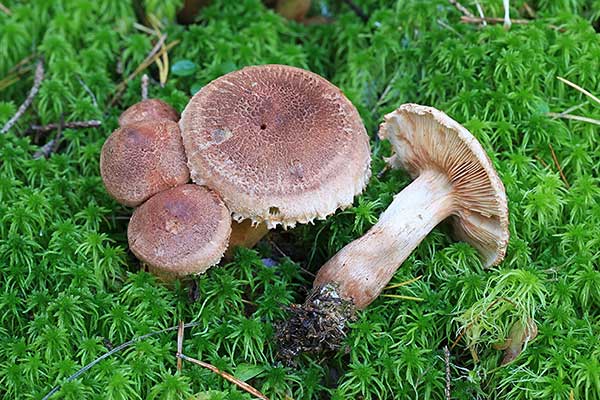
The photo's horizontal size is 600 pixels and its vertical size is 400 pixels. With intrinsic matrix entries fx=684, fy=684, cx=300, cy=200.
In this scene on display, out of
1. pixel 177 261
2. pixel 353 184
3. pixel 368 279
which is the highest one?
→ pixel 353 184

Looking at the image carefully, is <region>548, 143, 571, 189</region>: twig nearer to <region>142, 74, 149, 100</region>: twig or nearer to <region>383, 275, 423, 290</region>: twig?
<region>383, 275, 423, 290</region>: twig

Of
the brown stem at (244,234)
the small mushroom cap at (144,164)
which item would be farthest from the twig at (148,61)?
the brown stem at (244,234)

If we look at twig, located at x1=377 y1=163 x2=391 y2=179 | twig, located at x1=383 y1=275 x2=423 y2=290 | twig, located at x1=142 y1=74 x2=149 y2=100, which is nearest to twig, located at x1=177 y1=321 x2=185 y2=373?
twig, located at x1=383 y1=275 x2=423 y2=290

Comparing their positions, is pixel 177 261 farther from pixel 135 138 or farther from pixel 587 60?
pixel 587 60

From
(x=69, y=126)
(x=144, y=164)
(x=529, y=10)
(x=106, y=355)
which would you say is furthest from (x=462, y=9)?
(x=106, y=355)

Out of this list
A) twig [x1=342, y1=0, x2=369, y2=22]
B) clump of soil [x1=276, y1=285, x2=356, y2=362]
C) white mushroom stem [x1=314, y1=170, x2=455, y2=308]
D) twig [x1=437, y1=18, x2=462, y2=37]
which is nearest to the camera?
clump of soil [x1=276, y1=285, x2=356, y2=362]

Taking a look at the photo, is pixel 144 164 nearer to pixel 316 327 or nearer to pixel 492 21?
pixel 316 327

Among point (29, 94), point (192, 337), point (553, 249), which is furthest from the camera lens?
point (29, 94)

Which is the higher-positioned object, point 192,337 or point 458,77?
point 458,77

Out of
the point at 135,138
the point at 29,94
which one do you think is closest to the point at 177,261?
the point at 135,138
